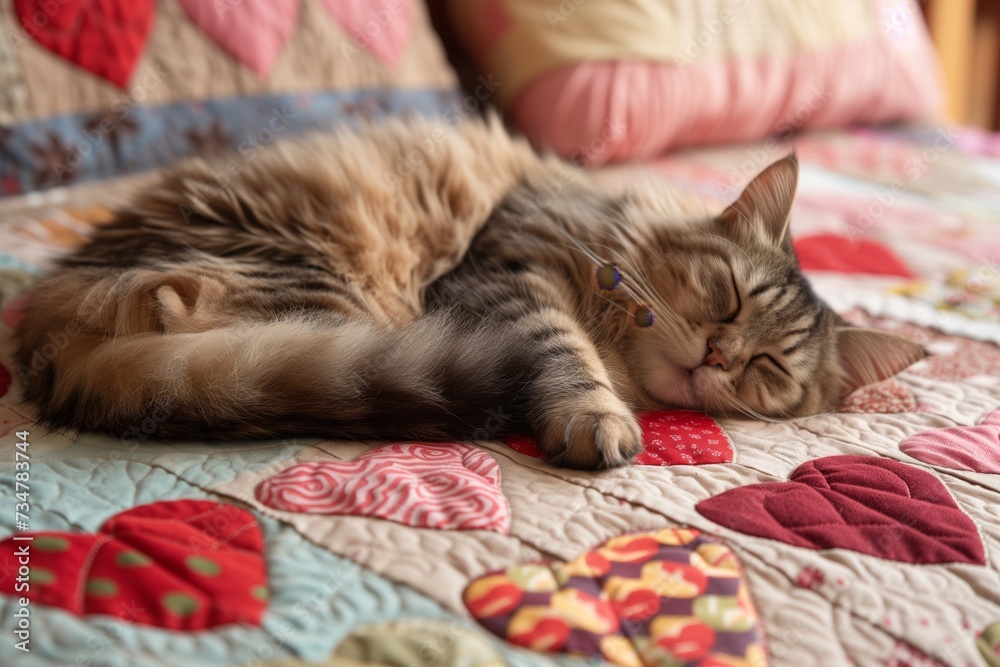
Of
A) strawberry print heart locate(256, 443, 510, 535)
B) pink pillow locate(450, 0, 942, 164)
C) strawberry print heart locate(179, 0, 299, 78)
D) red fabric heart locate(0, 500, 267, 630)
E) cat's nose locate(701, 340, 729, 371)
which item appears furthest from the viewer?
pink pillow locate(450, 0, 942, 164)

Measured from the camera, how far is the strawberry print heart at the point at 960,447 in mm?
1137

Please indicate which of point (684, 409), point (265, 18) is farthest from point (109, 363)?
point (265, 18)

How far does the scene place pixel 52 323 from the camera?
119cm

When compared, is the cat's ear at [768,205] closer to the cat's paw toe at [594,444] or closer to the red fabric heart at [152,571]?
the cat's paw toe at [594,444]

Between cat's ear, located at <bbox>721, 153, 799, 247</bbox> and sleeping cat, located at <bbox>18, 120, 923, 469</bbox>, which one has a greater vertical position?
cat's ear, located at <bbox>721, 153, 799, 247</bbox>

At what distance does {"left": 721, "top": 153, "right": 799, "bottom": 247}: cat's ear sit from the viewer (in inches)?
56.5

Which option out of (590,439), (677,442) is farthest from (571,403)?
(677,442)

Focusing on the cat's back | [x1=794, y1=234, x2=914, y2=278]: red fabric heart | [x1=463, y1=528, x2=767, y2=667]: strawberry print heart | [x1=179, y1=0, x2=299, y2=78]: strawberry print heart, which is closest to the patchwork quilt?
[x1=463, y1=528, x2=767, y2=667]: strawberry print heart

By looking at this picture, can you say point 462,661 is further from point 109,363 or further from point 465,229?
point 465,229

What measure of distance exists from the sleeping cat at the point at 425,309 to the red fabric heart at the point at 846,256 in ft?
1.55

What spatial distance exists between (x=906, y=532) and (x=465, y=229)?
984mm

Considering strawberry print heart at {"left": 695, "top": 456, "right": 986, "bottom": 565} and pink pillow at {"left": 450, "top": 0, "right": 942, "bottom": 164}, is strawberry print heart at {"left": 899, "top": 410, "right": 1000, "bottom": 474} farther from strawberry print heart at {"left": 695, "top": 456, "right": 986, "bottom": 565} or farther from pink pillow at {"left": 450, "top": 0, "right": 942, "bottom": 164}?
pink pillow at {"left": 450, "top": 0, "right": 942, "bottom": 164}

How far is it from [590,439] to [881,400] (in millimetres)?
622

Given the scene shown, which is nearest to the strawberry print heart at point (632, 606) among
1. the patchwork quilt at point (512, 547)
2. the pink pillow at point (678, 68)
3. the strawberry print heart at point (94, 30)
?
the patchwork quilt at point (512, 547)
